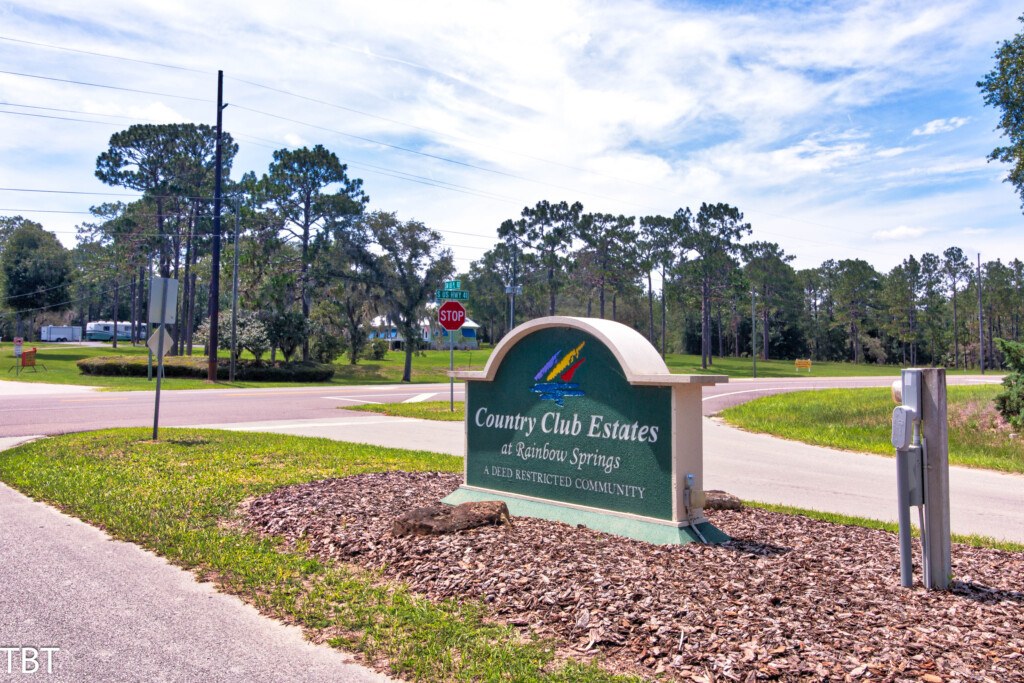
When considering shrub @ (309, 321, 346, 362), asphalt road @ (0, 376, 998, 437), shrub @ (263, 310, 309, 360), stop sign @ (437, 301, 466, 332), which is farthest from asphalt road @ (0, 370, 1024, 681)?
shrub @ (309, 321, 346, 362)

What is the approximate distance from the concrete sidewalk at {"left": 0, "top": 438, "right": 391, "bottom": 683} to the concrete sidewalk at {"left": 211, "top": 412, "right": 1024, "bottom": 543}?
4343 mm

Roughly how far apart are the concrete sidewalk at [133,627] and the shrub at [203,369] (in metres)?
29.3

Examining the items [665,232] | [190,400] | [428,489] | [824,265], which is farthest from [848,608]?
[824,265]

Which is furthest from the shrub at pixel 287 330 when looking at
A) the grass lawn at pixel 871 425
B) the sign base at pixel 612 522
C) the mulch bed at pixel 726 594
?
the sign base at pixel 612 522

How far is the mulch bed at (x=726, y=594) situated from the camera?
3670 mm

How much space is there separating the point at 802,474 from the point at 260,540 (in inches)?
313

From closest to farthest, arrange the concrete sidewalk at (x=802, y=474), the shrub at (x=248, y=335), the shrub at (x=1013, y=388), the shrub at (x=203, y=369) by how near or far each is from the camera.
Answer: the concrete sidewalk at (x=802, y=474) → the shrub at (x=1013, y=388) → the shrub at (x=203, y=369) → the shrub at (x=248, y=335)

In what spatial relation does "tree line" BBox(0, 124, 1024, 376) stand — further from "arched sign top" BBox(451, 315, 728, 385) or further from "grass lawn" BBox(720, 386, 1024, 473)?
"arched sign top" BBox(451, 315, 728, 385)

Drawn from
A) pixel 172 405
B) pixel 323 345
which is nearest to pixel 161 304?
pixel 172 405

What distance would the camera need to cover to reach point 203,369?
33250 millimetres

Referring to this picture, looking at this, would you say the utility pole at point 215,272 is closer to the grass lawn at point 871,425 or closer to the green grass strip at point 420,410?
the green grass strip at point 420,410

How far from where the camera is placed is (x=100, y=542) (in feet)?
20.8

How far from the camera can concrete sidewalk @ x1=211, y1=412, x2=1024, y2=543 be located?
8.18m

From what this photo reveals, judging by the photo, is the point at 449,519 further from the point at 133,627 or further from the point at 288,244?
the point at 288,244
